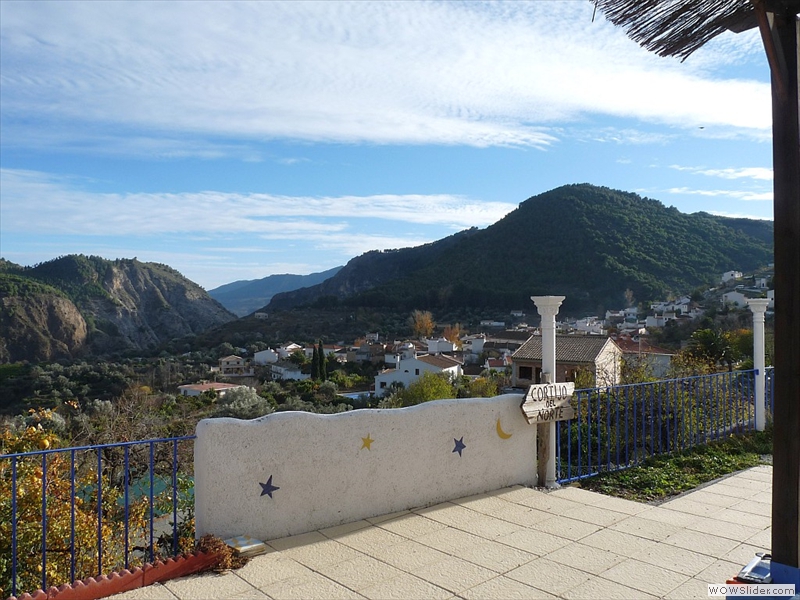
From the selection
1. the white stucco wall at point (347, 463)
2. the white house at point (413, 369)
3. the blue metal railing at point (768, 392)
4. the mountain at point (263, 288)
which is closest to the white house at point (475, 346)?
the white house at point (413, 369)

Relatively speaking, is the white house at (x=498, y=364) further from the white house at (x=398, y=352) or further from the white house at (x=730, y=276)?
the white house at (x=730, y=276)

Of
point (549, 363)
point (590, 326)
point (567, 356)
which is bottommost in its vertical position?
point (567, 356)

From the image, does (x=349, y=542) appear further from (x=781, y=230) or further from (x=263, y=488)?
(x=781, y=230)

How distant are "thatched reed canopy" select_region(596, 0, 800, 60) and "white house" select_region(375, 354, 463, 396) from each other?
38248 millimetres

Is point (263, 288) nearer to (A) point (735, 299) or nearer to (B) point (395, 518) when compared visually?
(A) point (735, 299)

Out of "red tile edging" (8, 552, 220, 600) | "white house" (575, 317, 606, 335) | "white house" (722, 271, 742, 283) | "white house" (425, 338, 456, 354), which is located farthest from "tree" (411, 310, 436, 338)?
"red tile edging" (8, 552, 220, 600)

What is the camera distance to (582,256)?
70.2 m

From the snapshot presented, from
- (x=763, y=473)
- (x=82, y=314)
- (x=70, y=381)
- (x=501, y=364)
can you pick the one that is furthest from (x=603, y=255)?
(x=763, y=473)

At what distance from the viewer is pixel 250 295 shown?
181625 mm

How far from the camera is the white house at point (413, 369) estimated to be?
136ft

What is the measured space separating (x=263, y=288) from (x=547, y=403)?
18556 centimetres

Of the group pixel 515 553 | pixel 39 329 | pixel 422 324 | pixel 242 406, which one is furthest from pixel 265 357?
pixel 515 553

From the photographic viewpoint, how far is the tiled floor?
125 inches

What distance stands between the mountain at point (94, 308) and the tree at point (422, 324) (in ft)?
97.0
